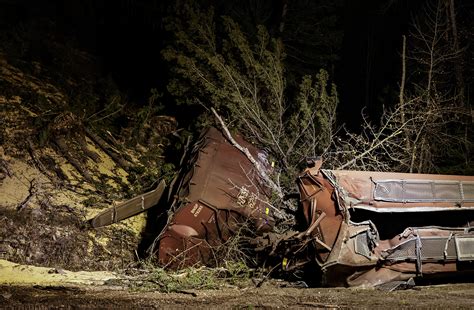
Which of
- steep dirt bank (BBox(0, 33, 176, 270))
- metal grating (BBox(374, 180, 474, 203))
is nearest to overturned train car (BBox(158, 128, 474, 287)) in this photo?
metal grating (BBox(374, 180, 474, 203))

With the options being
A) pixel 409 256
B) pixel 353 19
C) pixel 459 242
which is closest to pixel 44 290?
pixel 409 256

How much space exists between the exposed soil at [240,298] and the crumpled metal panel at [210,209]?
111 centimetres

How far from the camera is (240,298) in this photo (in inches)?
227

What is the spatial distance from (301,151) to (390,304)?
16.5 feet

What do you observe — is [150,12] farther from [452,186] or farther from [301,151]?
[452,186]

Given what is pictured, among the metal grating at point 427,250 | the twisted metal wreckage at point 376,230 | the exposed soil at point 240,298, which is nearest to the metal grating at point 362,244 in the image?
the twisted metal wreckage at point 376,230

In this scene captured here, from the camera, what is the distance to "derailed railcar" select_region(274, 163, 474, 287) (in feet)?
19.6

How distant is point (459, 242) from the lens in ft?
20.1

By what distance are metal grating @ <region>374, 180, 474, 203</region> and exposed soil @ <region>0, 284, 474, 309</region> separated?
114cm

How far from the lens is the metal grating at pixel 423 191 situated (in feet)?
19.6

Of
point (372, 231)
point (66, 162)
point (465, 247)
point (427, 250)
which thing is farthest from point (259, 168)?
→ point (66, 162)

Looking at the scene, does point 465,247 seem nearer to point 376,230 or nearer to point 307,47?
point 376,230

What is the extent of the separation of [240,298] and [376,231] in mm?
1873

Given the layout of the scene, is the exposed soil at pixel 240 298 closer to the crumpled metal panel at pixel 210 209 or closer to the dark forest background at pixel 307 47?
the crumpled metal panel at pixel 210 209
